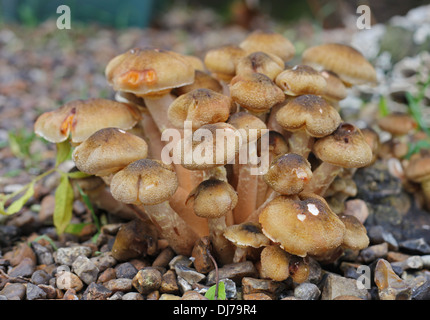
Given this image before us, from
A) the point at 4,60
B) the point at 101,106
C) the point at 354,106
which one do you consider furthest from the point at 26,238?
the point at 4,60

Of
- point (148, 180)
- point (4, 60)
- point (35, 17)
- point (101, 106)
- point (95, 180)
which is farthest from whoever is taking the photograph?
point (35, 17)

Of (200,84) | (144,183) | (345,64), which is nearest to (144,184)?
(144,183)

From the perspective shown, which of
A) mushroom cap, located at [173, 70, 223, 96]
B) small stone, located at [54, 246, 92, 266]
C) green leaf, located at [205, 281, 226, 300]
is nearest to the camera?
green leaf, located at [205, 281, 226, 300]

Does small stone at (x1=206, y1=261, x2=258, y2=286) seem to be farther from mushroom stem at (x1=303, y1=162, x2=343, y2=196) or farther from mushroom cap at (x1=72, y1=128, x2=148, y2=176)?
mushroom cap at (x1=72, y1=128, x2=148, y2=176)

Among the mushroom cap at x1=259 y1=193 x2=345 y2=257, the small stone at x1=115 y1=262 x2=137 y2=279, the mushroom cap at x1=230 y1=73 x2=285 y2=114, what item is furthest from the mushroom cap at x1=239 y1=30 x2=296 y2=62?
the small stone at x1=115 y1=262 x2=137 y2=279

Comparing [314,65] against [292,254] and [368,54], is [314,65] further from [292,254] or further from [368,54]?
[368,54]

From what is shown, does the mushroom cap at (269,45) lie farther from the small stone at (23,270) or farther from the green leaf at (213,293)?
the small stone at (23,270)
